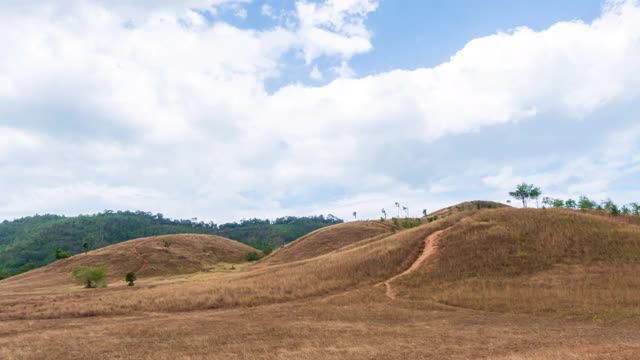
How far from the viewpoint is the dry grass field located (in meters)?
24.9

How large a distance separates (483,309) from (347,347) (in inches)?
730

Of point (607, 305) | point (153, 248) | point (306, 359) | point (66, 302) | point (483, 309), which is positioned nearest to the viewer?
point (306, 359)

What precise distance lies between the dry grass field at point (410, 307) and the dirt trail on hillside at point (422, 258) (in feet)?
1.07

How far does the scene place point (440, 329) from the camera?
98.6ft

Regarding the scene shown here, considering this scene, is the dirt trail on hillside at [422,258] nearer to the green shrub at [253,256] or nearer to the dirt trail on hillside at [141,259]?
the dirt trail on hillside at [141,259]

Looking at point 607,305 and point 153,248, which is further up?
point 153,248

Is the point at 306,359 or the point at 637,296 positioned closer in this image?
the point at 306,359

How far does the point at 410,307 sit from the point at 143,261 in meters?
79.3

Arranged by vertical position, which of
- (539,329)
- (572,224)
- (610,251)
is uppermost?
(572,224)

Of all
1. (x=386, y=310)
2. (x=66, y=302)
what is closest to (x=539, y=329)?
(x=386, y=310)

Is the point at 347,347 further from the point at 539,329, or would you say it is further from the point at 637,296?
the point at 637,296

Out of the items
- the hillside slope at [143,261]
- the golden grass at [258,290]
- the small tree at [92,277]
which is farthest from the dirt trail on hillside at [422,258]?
the hillside slope at [143,261]

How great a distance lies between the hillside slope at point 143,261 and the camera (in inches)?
3669

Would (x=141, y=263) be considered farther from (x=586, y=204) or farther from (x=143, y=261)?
(x=586, y=204)
